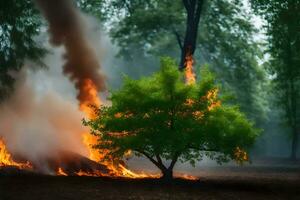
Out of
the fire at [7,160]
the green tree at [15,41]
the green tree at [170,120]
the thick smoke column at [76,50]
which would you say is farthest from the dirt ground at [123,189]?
the green tree at [15,41]

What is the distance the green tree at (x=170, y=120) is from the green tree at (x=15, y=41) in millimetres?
9477

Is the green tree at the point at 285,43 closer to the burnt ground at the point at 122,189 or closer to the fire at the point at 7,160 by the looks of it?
the burnt ground at the point at 122,189

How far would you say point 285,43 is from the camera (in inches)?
1722

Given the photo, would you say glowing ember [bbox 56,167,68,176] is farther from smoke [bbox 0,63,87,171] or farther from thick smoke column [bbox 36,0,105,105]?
thick smoke column [bbox 36,0,105,105]

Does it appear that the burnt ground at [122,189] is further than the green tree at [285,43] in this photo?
No

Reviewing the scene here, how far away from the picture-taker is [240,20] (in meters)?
38.8

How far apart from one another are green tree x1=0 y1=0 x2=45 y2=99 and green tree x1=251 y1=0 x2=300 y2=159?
15.9 metres

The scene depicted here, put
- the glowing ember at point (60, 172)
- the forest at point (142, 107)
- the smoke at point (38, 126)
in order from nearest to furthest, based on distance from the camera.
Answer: the forest at point (142, 107)
the glowing ember at point (60, 172)
the smoke at point (38, 126)

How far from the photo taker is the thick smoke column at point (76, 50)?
28.0 m

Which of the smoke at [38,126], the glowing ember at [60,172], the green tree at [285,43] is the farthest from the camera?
the green tree at [285,43]

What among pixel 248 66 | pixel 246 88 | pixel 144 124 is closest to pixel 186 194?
pixel 144 124

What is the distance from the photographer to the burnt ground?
641 inches

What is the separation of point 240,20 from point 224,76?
8.26 metres

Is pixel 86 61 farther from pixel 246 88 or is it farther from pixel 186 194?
pixel 246 88
